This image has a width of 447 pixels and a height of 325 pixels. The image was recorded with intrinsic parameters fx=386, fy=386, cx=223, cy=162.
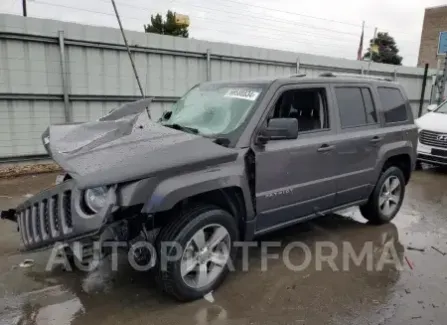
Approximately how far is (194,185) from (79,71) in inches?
227

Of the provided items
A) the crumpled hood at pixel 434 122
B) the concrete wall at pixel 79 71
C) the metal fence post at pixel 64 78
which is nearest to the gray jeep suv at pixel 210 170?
the concrete wall at pixel 79 71

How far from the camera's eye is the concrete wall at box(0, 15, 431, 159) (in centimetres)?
700

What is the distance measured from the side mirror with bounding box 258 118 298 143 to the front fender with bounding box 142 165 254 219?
39cm

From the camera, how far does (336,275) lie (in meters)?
3.66

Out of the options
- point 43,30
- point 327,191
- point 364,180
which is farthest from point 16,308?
point 43,30

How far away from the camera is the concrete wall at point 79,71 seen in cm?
700

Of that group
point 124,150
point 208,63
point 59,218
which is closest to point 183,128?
point 124,150

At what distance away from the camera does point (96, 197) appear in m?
2.71

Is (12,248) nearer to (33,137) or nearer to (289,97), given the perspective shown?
(289,97)

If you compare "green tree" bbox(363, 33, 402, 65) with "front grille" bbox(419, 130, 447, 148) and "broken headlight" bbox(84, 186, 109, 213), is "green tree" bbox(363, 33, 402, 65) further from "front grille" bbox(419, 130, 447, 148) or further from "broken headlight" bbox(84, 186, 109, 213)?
"broken headlight" bbox(84, 186, 109, 213)

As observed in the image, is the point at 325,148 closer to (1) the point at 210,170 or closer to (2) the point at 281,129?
(2) the point at 281,129

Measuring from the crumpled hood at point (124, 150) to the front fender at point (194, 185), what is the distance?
0.08 metres

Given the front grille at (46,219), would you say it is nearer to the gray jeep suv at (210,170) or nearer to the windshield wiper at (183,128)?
the gray jeep suv at (210,170)

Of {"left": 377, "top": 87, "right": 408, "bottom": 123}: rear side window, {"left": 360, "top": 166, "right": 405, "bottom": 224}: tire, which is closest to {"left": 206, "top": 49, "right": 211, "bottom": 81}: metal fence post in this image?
{"left": 377, "top": 87, "right": 408, "bottom": 123}: rear side window
